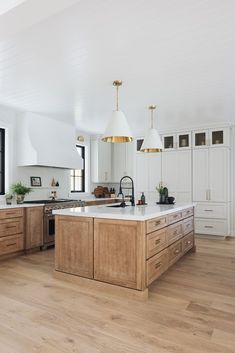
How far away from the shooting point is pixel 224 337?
195cm

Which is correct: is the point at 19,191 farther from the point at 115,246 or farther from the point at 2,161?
the point at 115,246

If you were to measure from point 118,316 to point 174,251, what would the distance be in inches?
57.9

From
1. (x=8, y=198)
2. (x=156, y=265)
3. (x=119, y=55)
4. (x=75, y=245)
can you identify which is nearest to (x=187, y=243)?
(x=156, y=265)

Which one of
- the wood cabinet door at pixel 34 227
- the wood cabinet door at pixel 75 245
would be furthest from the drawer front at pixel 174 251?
the wood cabinet door at pixel 34 227

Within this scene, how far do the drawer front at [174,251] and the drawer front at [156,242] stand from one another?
222 millimetres

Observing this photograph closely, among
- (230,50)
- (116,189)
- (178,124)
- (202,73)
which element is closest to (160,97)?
(202,73)

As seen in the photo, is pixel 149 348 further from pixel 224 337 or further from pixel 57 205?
pixel 57 205

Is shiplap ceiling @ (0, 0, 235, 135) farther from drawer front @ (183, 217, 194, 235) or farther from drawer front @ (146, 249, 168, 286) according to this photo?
drawer front @ (146, 249, 168, 286)

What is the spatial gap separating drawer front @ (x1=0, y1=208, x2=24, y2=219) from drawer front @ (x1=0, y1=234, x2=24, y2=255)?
33 cm

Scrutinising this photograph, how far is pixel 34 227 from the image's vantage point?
439cm

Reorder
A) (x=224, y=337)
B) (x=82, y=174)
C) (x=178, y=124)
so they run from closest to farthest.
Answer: (x=224, y=337) → (x=178, y=124) → (x=82, y=174)

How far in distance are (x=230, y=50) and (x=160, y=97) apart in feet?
4.89

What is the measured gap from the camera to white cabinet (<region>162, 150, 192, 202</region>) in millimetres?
5895

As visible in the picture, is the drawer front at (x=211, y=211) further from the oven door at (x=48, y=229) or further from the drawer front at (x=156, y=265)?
the oven door at (x=48, y=229)
